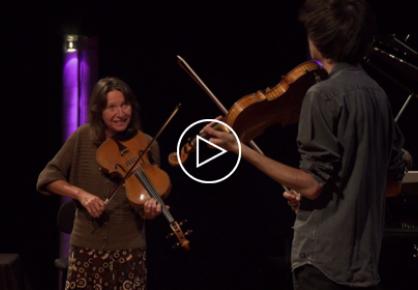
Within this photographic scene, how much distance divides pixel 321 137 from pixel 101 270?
5.99 feet

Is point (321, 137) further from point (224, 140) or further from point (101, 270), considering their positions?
point (101, 270)

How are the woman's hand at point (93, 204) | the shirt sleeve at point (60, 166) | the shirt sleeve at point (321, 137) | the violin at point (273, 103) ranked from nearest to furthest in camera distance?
the shirt sleeve at point (321, 137)
the violin at point (273, 103)
the woman's hand at point (93, 204)
the shirt sleeve at point (60, 166)

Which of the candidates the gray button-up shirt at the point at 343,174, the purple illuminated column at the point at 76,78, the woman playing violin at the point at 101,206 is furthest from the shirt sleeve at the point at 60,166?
the purple illuminated column at the point at 76,78

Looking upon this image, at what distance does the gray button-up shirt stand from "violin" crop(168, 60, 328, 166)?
1.07 feet

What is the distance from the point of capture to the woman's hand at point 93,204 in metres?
3.39

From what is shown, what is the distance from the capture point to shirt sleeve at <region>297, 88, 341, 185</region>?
6.29 ft

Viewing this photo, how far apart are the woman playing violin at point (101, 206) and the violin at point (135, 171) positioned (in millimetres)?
54

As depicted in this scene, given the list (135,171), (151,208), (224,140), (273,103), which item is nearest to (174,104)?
(135,171)

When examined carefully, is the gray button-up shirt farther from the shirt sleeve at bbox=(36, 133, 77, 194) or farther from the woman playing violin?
the shirt sleeve at bbox=(36, 133, 77, 194)

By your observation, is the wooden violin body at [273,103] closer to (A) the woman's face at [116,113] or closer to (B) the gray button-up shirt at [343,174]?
(B) the gray button-up shirt at [343,174]

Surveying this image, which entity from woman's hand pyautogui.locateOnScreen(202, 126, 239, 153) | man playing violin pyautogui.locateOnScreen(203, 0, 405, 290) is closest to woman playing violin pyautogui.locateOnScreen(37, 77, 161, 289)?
woman's hand pyautogui.locateOnScreen(202, 126, 239, 153)

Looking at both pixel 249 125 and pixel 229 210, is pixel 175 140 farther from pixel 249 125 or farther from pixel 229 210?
pixel 249 125

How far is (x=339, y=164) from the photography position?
195cm

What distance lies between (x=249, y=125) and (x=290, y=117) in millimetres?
197
